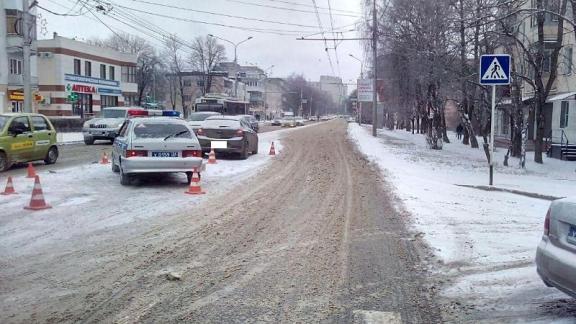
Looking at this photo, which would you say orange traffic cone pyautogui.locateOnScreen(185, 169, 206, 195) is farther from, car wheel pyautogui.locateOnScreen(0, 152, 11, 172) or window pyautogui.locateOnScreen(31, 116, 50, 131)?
window pyautogui.locateOnScreen(31, 116, 50, 131)

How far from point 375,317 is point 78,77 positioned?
178 ft

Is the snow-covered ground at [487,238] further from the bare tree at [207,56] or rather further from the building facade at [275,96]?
the building facade at [275,96]

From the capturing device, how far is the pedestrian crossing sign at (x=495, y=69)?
12.2 metres

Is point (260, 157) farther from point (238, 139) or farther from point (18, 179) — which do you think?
point (18, 179)

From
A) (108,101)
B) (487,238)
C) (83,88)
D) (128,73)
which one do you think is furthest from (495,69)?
(128,73)

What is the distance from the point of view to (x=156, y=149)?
11.5 meters

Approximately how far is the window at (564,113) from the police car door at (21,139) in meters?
25.9

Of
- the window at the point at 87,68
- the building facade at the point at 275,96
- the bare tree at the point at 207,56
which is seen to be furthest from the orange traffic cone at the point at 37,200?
the building facade at the point at 275,96

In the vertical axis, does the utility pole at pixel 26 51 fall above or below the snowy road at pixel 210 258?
above

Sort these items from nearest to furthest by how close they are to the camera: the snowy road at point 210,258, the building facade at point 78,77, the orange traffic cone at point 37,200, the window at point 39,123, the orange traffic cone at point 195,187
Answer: the snowy road at point 210,258, the orange traffic cone at point 37,200, the orange traffic cone at point 195,187, the window at point 39,123, the building facade at point 78,77

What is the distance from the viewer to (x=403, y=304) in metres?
4.88

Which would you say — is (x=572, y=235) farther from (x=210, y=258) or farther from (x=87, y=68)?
(x=87, y=68)

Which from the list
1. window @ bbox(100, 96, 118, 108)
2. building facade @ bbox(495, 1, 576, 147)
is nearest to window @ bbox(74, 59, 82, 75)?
window @ bbox(100, 96, 118, 108)

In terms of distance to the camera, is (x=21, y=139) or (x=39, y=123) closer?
(x=21, y=139)
